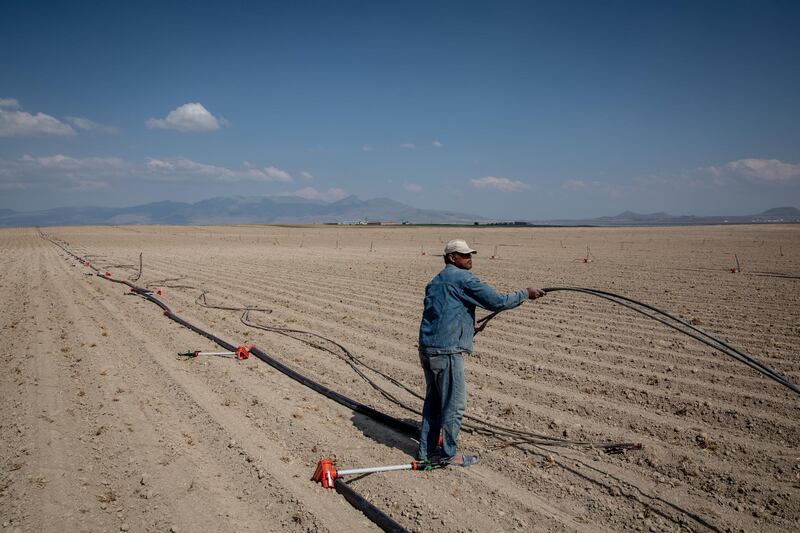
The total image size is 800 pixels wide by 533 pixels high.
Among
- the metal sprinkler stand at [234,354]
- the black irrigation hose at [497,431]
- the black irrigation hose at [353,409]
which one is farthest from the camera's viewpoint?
the metal sprinkler stand at [234,354]

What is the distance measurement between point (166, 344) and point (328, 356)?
320cm

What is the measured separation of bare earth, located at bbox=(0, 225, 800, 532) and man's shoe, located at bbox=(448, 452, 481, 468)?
129 mm

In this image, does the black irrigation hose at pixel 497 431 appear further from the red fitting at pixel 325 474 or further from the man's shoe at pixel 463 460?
the red fitting at pixel 325 474

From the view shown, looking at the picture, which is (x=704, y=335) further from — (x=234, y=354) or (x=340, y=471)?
(x=234, y=354)

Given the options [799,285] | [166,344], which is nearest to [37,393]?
[166,344]

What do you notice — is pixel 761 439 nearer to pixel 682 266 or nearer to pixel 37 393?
pixel 37 393

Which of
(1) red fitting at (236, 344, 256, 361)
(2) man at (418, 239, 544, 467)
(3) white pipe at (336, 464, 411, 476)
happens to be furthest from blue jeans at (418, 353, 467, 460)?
(1) red fitting at (236, 344, 256, 361)

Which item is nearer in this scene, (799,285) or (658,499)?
(658,499)

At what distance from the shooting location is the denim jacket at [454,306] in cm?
443

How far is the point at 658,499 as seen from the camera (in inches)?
161

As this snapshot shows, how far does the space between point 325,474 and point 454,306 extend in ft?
6.37

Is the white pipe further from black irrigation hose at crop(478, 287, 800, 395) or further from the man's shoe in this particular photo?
black irrigation hose at crop(478, 287, 800, 395)

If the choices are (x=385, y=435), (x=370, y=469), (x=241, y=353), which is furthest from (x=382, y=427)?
(x=241, y=353)

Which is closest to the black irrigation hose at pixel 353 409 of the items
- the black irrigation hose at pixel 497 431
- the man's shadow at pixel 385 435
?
the man's shadow at pixel 385 435
